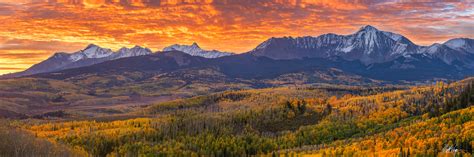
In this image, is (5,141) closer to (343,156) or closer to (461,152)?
(343,156)

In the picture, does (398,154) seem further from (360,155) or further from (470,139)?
(470,139)

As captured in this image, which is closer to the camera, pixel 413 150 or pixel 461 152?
pixel 461 152

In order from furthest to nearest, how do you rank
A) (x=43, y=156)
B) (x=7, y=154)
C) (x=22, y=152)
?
1. (x=43, y=156)
2. (x=22, y=152)
3. (x=7, y=154)

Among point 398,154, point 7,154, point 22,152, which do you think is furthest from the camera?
point 398,154

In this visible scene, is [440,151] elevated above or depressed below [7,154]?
below

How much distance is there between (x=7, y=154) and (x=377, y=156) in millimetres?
160821

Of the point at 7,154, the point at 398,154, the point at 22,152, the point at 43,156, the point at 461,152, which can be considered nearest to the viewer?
the point at 7,154

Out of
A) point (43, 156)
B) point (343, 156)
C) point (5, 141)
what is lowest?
point (343, 156)

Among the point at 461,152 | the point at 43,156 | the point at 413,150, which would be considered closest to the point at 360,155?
the point at 413,150

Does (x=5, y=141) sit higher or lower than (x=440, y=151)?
higher

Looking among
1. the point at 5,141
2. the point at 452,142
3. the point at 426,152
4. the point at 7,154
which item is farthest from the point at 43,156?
the point at 452,142

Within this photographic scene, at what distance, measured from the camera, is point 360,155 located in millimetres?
198375

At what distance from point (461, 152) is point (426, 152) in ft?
52.9

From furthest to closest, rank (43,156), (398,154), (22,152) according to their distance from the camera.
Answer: (398,154) → (43,156) → (22,152)
